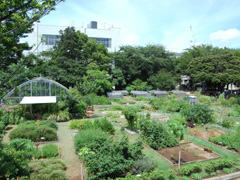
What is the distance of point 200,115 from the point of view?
13453 millimetres

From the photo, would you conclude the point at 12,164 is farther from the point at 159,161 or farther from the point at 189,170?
the point at 189,170

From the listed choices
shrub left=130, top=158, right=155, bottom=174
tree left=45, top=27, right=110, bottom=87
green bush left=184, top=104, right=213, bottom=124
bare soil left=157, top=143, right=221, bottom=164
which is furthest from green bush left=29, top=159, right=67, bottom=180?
tree left=45, top=27, right=110, bottom=87

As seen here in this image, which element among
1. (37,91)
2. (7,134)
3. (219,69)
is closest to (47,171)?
(7,134)

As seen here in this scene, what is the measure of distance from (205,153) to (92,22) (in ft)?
132

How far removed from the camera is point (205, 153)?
8539 millimetres

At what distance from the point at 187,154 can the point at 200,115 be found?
597 centimetres

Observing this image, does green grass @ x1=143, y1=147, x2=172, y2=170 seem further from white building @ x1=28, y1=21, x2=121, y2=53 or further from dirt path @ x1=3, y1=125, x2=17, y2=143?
white building @ x1=28, y1=21, x2=121, y2=53

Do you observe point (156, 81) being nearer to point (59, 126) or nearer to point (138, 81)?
point (138, 81)

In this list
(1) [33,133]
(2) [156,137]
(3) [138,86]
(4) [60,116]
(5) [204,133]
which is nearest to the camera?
(2) [156,137]

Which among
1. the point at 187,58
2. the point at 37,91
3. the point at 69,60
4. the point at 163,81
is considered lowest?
the point at 37,91

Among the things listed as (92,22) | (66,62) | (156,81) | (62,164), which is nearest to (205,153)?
(62,164)

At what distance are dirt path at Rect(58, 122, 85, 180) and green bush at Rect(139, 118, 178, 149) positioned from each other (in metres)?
3.47

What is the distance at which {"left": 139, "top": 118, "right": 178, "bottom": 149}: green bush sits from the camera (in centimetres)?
892

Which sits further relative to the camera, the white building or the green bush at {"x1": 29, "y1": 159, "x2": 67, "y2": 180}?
the white building
